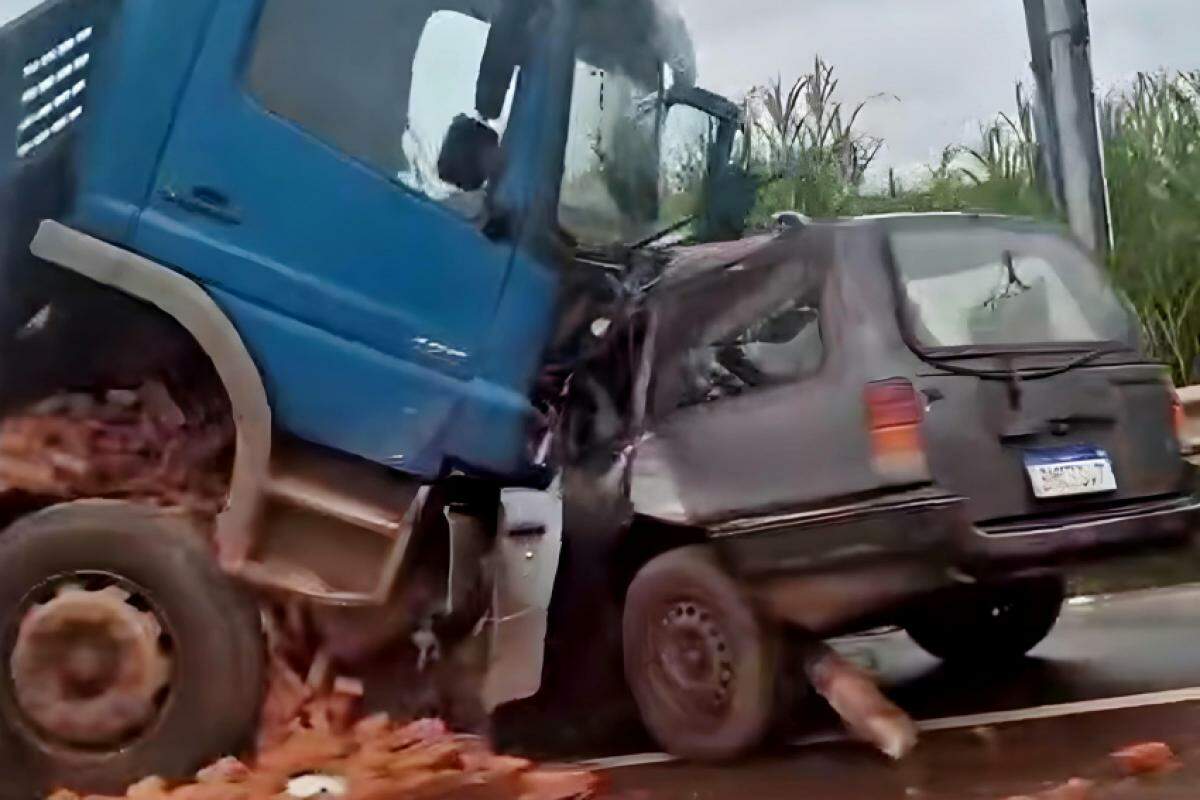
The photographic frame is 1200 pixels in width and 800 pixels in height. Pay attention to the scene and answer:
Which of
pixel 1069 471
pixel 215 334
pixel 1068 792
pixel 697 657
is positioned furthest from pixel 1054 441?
pixel 215 334

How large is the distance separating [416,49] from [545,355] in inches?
30.5

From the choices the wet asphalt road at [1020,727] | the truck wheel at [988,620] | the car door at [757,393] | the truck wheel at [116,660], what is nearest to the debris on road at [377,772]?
the truck wheel at [116,660]

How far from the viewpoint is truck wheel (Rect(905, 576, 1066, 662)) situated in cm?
297

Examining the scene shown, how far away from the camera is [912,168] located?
3.21 metres

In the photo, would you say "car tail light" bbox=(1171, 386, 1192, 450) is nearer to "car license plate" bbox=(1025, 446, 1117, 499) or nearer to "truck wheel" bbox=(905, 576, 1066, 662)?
"car license plate" bbox=(1025, 446, 1117, 499)

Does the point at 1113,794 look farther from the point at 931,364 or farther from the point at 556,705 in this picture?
the point at 556,705

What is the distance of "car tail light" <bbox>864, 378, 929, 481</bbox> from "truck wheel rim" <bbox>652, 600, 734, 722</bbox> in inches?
22.1

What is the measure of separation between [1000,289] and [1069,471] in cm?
45

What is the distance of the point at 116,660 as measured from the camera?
2854 mm

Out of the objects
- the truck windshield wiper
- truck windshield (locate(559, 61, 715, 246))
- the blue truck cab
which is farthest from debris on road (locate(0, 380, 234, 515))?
the truck windshield wiper

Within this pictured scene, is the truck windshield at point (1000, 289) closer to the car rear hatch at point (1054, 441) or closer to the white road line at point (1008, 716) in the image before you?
the car rear hatch at point (1054, 441)

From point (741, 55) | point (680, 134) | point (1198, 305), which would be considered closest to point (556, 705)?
point (680, 134)

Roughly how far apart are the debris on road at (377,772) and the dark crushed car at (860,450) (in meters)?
0.35

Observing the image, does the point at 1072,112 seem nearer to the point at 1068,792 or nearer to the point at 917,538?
the point at 917,538
